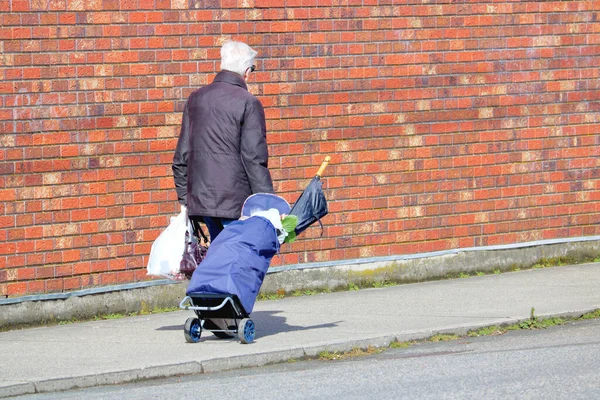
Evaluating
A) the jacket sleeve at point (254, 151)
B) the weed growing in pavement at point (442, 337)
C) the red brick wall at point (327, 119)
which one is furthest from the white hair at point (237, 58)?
the weed growing in pavement at point (442, 337)

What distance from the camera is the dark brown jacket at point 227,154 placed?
28.0 feet

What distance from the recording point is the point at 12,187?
9633 mm

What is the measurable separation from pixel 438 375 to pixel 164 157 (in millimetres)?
3720

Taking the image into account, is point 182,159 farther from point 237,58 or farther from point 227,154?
point 237,58

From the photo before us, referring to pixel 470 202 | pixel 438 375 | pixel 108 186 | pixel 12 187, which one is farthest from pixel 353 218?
pixel 438 375

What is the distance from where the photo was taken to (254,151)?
8.51m

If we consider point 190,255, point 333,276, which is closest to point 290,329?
point 190,255

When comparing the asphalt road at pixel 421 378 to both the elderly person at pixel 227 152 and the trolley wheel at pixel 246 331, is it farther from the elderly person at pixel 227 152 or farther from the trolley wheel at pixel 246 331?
the elderly person at pixel 227 152

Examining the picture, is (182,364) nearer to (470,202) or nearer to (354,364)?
(354,364)

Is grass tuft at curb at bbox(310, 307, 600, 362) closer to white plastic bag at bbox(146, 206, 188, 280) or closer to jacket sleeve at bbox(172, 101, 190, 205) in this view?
white plastic bag at bbox(146, 206, 188, 280)

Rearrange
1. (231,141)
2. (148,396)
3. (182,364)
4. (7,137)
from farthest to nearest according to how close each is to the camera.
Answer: (7,137), (231,141), (182,364), (148,396)

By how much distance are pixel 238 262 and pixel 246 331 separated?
519 mm

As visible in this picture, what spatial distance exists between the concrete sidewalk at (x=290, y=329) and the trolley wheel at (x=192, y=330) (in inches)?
2.3

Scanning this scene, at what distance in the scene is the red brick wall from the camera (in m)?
9.76
